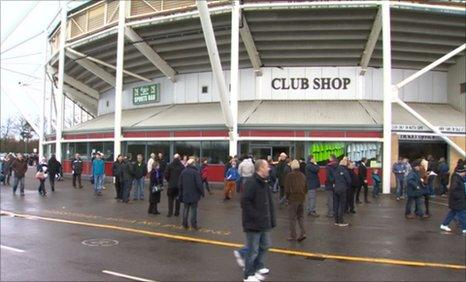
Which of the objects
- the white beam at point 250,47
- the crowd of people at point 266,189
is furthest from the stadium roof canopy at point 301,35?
the crowd of people at point 266,189

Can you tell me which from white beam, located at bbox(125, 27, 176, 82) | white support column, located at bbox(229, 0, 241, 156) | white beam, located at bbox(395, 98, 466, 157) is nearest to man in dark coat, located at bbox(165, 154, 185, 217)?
white support column, located at bbox(229, 0, 241, 156)

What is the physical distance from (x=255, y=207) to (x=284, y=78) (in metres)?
22.9

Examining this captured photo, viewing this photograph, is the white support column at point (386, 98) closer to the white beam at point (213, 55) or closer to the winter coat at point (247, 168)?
the white beam at point (213, 55)

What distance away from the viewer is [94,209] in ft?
52.2

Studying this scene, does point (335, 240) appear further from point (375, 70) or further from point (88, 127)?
point (88, 127)

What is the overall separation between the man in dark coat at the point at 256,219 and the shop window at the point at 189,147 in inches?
817

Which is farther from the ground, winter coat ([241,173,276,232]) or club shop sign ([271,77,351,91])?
club shop sign ([271,77,351,91])

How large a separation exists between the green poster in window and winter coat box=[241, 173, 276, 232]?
26878mm

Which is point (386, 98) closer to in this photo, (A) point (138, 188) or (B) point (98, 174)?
(A) point (138, 188)

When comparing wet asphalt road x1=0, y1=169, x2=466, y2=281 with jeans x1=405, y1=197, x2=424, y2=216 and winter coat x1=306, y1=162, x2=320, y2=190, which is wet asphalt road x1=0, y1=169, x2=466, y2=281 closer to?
jeans x1=405, y1=197, x2=424, y2=216

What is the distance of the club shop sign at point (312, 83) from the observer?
29.4 m

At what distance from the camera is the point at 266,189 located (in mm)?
7660

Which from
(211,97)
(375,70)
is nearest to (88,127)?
(211,97)

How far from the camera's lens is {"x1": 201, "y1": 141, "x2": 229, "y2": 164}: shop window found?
27562 millimetres
